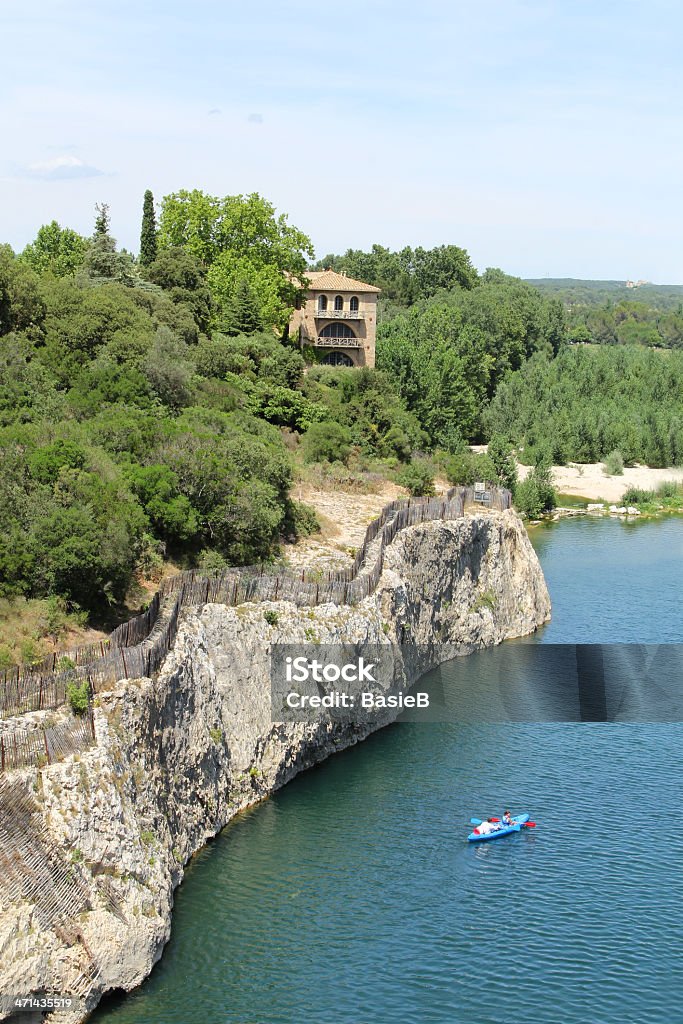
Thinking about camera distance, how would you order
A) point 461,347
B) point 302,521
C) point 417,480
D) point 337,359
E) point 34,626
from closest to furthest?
point 34,626, point 302,521, point 417,480, point 337,359, point 461,347

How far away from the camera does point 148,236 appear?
95.4 metres

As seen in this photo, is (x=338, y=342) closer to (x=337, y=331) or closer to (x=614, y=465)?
(x=337, y=331)

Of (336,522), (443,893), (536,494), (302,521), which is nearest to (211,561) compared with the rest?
(302,521)

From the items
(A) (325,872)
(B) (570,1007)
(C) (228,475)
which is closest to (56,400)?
(C) (228,475)

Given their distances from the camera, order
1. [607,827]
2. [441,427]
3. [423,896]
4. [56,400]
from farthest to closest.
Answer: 1. [441,427]
2. [56,400]
3. [607,827]
4. [423,896]

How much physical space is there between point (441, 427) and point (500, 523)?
41208 mm

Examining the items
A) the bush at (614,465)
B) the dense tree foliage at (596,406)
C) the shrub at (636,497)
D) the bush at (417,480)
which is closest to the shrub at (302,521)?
the bush at (417,480)

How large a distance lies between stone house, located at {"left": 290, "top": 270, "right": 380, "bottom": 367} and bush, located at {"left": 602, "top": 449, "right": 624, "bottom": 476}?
27.6m

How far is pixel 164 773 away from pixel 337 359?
6846cm

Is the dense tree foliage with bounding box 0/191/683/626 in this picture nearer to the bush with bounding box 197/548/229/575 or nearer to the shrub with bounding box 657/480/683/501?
the bush with bounding box 197/548/229/575

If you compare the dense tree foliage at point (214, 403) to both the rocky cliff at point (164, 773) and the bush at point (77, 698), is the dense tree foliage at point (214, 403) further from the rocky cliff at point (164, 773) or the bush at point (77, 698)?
the bush at point (77, 698)

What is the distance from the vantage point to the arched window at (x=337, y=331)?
323ft

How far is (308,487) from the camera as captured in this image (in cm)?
6338

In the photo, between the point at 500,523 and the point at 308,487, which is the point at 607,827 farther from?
the point at 308,487
